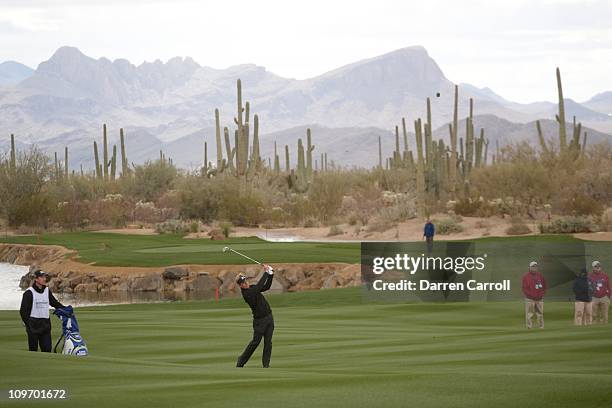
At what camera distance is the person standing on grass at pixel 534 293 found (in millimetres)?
24569

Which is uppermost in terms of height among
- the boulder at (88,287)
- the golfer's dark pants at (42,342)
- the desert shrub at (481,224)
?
the desert shrub at (481,224)

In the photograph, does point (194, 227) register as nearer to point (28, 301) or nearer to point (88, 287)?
point (88, 287)

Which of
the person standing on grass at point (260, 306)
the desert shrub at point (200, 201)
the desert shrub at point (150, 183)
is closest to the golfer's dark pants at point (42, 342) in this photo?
the person standing on grass at point (260, 306)

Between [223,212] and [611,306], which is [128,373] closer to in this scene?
[611,306]

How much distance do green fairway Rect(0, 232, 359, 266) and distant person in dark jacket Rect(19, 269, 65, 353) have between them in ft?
84.0

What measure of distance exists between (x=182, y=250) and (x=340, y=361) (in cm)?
3188

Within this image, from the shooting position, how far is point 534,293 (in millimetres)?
24547

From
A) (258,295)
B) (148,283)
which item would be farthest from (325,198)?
(258,295)

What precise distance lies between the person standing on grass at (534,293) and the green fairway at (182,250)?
2028 centimetres

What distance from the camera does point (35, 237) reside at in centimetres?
5956

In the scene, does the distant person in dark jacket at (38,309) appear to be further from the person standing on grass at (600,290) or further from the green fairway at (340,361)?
the person standing on grass at (600,290)

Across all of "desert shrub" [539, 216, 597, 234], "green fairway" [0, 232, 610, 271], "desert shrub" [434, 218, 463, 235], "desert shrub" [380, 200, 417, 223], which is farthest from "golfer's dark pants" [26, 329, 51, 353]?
"desert shrub" [380, 200, 417, 223]

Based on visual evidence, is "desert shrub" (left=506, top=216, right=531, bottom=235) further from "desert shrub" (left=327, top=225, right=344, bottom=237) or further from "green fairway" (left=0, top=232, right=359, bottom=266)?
"desert shrub" (left=327, top=225, right=344, bottom=237)

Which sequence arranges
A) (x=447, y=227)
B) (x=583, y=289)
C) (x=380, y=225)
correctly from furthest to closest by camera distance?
(x=380, y=225) → (x=447, y=227) → (x=583, y=289)
